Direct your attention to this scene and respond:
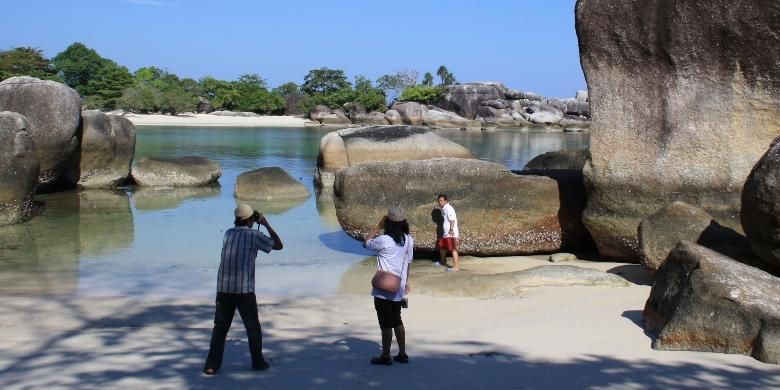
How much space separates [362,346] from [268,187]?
13617 mm

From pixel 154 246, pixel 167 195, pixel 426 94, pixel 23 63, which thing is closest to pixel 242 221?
pixel 154 246

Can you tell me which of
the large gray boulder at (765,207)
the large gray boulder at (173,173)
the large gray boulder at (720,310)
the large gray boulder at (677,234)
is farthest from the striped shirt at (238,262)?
Answer: the large gray boulder at (173,173)

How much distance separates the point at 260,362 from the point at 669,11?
277 inches

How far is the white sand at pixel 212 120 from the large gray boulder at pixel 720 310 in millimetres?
58428

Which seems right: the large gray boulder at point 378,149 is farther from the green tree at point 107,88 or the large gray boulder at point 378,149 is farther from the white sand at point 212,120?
the green tree at point 107,88

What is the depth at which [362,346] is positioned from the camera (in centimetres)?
745

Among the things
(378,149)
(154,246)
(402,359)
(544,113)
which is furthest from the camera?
(544,113)

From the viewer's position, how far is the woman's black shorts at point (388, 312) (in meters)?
6.70

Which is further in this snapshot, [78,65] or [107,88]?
[78,65]

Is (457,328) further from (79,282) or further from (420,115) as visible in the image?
(420,115)

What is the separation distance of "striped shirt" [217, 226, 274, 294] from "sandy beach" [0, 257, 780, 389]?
0.64 m

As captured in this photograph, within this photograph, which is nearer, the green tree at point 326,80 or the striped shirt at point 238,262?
the striped shirt at point 238,262

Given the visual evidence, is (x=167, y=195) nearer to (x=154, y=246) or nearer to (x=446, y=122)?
(x=154, y=246)

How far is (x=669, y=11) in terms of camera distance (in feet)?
35.5
